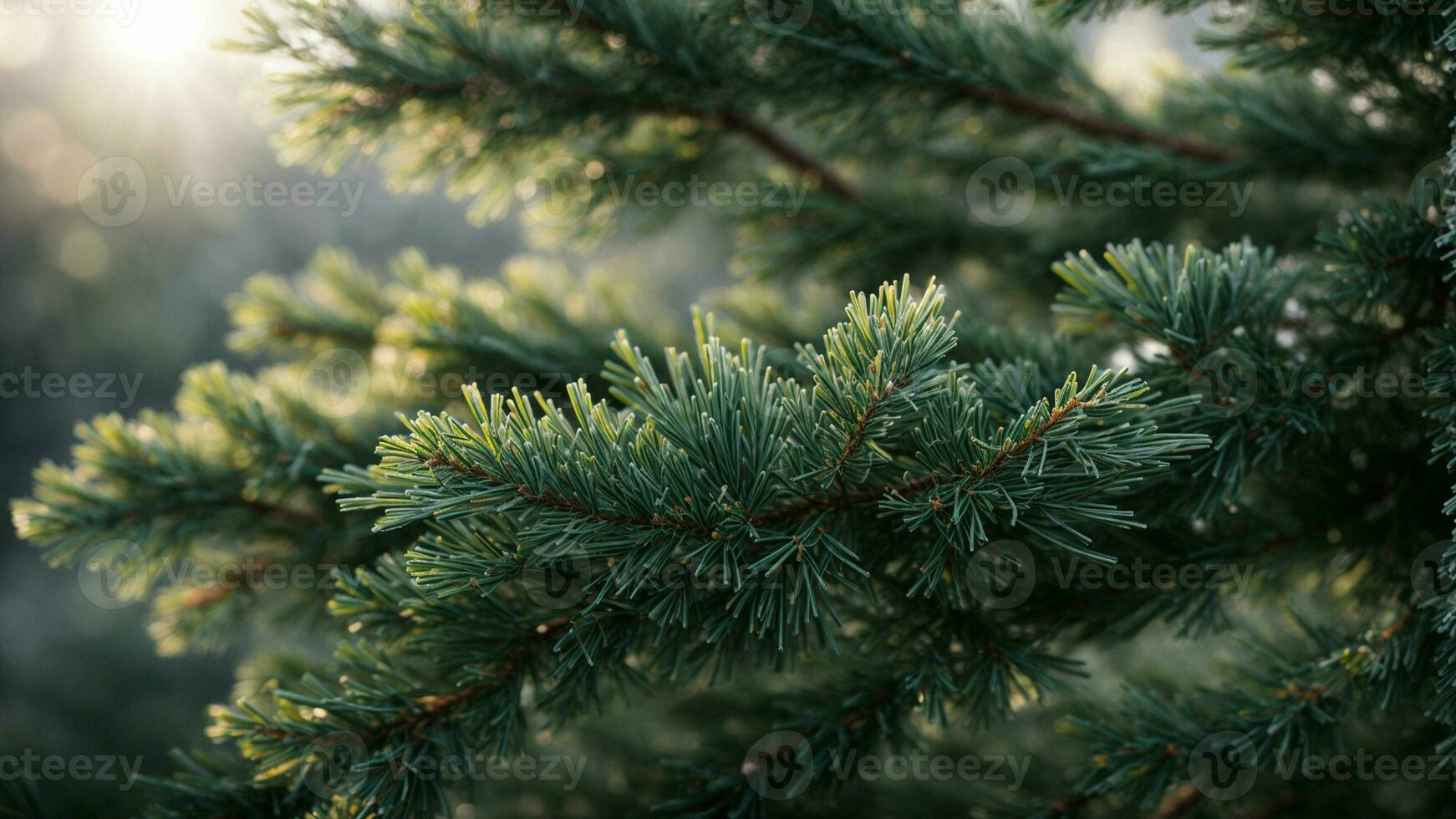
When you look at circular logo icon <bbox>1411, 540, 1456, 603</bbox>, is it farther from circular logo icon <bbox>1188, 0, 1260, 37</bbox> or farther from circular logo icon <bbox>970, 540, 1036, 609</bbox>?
circular logo icon <bbox>1188, 0, 1260, 37</bbox>

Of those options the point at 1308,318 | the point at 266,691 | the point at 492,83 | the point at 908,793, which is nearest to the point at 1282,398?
the point at 1308,318

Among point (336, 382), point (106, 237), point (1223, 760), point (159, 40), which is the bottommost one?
point (1223, 760)

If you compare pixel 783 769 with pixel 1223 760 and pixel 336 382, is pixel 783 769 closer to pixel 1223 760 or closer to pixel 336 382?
pixel 1223 760

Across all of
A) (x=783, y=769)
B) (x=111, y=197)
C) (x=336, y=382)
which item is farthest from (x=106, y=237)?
(x=783, y=769)

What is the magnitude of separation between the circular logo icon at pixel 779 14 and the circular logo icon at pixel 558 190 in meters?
0.25

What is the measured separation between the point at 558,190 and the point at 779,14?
31 cm

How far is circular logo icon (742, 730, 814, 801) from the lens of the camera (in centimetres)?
61

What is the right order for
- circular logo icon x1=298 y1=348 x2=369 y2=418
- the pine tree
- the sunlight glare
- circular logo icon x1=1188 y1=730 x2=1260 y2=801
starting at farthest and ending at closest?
1. the sunlight glare
2. circular logo icon x1=298 y1=348 x2=369 y2=418
3. circular logo icon x1=1188 y1=730 x2=1260 y2=801
4. the pine tree

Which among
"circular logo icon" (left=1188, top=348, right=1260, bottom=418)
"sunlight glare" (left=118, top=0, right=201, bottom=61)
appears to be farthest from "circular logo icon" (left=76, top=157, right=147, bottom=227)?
"circular logo icon" (left=1188, top=348, right=1260, bottom=418)

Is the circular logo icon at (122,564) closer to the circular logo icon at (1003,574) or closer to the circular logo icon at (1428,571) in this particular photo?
the circular logo icon at (1003,574)

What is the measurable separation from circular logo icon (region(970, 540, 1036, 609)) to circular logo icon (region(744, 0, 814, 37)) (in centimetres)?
46

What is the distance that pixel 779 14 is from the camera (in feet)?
2.32

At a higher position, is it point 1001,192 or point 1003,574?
point 1001,192

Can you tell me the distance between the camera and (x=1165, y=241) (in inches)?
36.9
